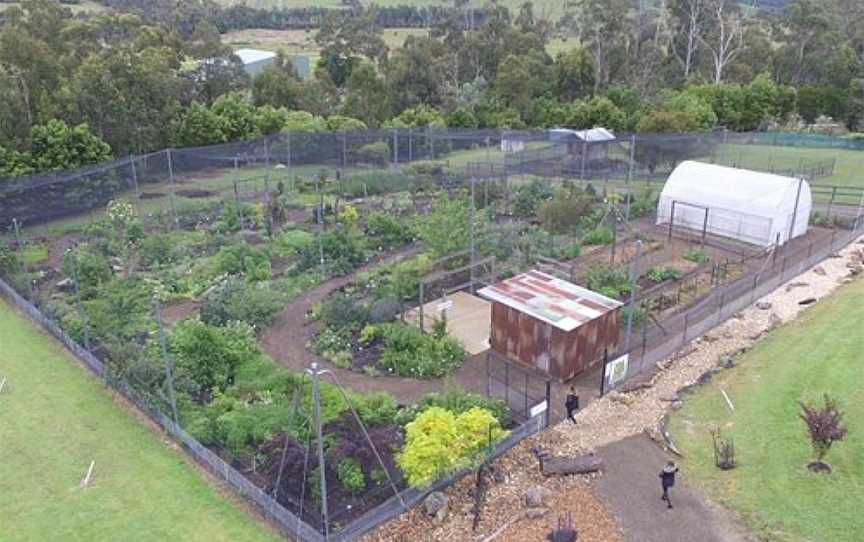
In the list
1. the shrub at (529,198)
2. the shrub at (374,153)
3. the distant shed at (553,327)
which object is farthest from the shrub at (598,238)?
the shrub at (374,153)

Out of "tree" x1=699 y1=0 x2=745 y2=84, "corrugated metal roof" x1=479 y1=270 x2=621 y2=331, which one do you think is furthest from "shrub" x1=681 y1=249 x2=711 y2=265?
"tree" x1=699 y1=0 x2=745 y2=84

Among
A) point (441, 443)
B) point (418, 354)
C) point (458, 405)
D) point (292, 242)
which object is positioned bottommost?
point (418, 354)

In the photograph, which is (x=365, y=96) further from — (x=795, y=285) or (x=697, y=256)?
(x=795, y=285)

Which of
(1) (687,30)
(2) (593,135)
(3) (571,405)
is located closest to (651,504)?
(3) (571,405)

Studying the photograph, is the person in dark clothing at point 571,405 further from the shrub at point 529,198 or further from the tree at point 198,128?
the tree at point 198,128

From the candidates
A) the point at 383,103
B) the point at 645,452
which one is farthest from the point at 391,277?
the point at 383,103

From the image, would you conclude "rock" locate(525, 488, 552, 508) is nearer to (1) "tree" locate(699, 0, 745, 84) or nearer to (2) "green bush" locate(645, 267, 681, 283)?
(2) "green bush" locate(645, 267, 681, 283)
